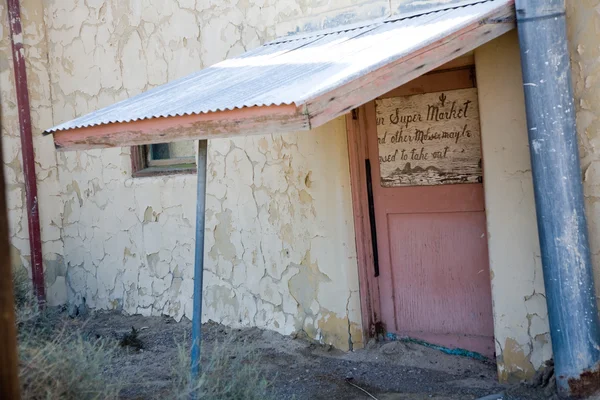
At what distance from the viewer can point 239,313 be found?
6395 mm

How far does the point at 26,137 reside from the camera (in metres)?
7.76

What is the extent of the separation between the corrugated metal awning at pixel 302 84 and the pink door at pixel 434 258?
83cm

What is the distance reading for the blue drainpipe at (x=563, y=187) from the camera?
13.4ft

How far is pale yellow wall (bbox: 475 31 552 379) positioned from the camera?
4578mm

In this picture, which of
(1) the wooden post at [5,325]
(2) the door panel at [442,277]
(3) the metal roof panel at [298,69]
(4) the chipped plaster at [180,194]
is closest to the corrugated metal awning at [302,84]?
(3) the metal roof panel at [298,69]

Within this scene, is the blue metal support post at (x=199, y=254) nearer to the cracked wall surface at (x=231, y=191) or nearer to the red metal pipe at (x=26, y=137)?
the cracked wall surface at (x=231, y=191)

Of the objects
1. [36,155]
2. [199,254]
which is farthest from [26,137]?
[199,254]

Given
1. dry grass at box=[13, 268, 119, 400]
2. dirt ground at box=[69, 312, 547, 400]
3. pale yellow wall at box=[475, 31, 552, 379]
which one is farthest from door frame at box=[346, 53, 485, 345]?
dry grass at box=[13, 268, 119, 400]

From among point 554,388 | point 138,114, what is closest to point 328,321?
point 554,388

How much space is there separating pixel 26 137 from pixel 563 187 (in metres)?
5.49

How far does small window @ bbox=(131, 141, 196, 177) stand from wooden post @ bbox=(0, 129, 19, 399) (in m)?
4.45

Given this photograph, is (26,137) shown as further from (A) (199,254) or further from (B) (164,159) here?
(A) (199,254)

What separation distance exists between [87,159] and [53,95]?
32.5 inches

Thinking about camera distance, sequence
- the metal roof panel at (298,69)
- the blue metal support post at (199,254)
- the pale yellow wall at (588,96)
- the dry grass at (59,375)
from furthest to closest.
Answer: the blue metal support post at (199,254) < the pale yellow wall at (588,96) < the metal roof panel at (298,69) < the dry grass at (59,375)
